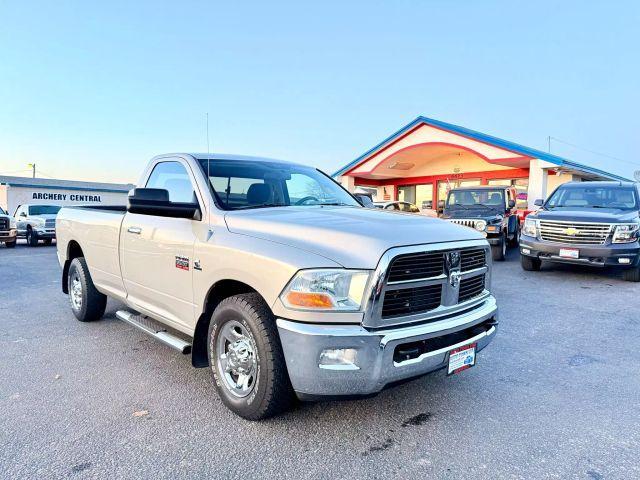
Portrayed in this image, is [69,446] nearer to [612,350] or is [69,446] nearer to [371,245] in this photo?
[371,245]

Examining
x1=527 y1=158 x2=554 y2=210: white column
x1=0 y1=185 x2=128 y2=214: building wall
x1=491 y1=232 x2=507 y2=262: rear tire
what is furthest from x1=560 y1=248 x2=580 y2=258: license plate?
x1=0 y1=185 x2=128 y2=214: building wall

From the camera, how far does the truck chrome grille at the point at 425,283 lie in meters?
2.64

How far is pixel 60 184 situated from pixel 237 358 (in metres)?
37.3

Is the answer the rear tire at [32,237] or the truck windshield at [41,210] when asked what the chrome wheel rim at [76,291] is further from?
the truck windshield at [41,210]

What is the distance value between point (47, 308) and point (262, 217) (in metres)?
4.78

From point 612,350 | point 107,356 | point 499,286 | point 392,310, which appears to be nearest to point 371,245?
point 392,310

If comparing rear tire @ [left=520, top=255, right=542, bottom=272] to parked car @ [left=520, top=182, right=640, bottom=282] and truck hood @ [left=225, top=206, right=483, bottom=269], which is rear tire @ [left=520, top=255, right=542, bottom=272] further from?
truck hood @ [left=225, top=206, right=483, bottom=269]

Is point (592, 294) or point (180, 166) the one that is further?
point (592, 294)

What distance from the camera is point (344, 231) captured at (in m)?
2.78

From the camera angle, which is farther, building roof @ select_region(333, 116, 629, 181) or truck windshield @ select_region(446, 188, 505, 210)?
building roof @ select_region(333, 116, 629, 181)

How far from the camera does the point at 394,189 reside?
27141mm

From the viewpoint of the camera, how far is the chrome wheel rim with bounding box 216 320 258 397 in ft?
9.68

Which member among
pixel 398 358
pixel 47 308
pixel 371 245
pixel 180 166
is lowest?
pixel 47 308

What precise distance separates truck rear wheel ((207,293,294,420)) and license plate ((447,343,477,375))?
106cm
